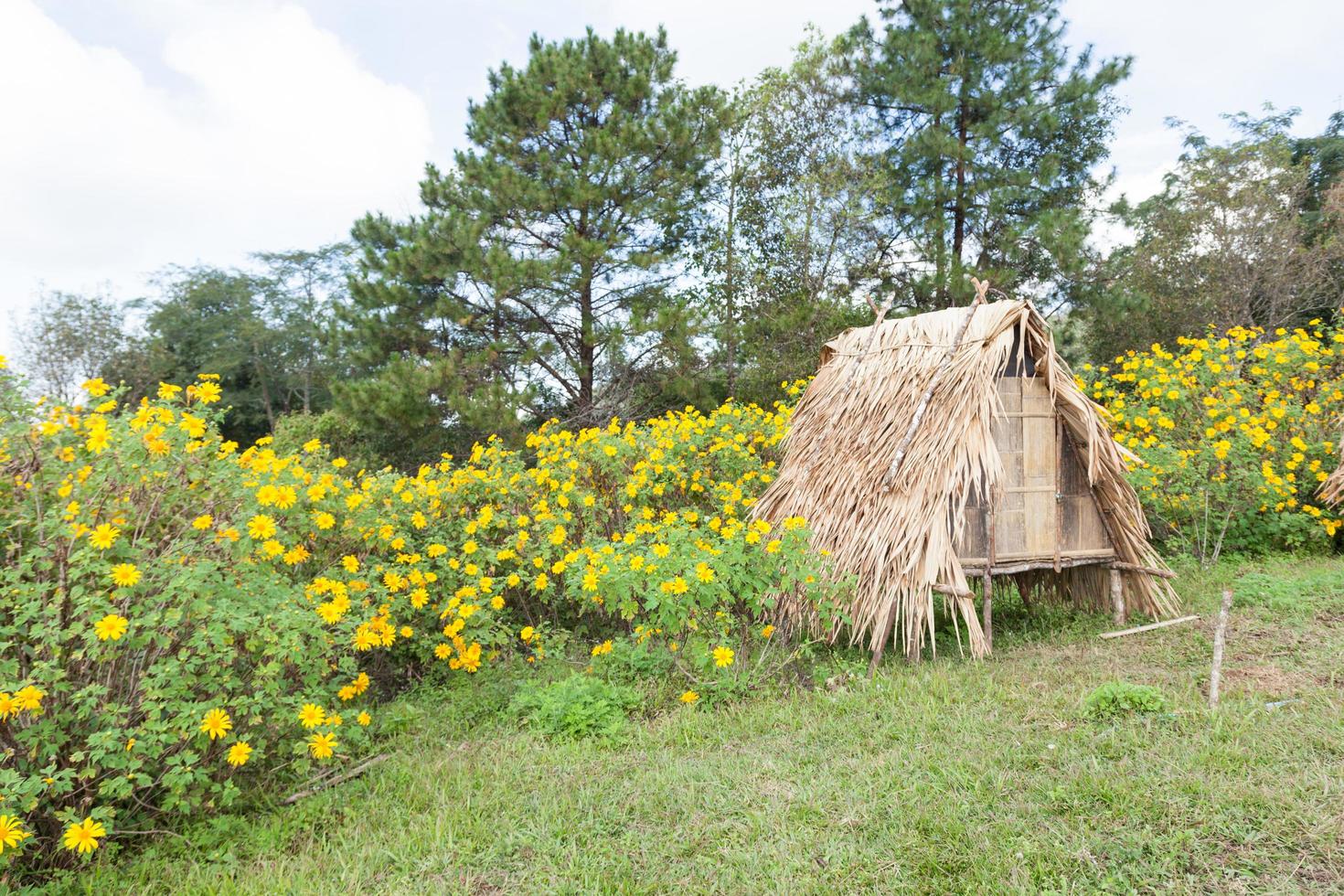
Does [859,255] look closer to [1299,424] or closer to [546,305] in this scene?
[546,305]

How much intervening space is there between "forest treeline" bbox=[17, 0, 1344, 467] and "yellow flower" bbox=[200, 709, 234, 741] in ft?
29.6

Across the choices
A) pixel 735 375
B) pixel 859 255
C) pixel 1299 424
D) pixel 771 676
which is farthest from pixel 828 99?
pixel 771 676

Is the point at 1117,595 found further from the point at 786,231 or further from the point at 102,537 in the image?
the point at 786,231

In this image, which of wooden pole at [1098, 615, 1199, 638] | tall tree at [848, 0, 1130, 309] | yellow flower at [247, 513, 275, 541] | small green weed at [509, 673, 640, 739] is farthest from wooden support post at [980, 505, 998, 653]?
tall tree at [848, 0, 1130, 309]

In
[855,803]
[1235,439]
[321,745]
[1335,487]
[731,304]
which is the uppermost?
[731,304]

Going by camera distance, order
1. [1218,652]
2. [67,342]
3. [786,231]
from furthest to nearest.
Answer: [67,342]
[786,231]
[1218,652]

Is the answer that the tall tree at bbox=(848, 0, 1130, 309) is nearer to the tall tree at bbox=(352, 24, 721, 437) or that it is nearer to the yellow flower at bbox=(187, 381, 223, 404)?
the tall tree at bbox=(352, 24, 721, 437)

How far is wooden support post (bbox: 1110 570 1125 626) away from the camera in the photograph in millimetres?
5211

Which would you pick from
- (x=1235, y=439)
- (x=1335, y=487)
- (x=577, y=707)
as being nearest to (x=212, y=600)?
(x=577, y=707)

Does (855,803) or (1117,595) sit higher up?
(1117,595)

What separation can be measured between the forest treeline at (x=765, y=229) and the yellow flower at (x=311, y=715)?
8783mm

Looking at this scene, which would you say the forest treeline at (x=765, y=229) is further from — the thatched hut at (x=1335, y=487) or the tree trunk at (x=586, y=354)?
the thatched hut at (x=1335, y=487)

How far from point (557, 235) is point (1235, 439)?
32.4 ft

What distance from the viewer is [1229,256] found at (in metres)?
14.3
